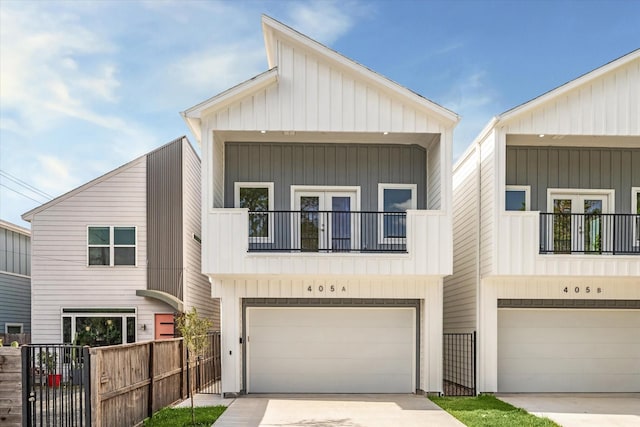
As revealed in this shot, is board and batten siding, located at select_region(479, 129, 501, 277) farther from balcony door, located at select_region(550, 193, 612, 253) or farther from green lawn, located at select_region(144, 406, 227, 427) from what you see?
green lawn, located at select_region(144, 406, 227, 427)

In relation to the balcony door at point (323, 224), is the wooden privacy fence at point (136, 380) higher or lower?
lower

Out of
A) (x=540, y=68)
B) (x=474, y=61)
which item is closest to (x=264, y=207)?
(x=474, y=61)

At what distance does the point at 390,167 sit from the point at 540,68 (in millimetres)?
9411

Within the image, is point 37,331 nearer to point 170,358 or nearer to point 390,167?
point 170,358

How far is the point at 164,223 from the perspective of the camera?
16.0 meters

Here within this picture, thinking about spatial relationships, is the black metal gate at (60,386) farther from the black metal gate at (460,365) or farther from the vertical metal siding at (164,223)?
the black metal gate at (460,365)

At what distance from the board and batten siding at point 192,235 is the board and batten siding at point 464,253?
23.9 feet

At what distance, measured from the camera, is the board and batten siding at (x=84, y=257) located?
619 inches

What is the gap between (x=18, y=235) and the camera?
822 inches

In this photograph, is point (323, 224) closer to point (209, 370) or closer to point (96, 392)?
point (209, 370)

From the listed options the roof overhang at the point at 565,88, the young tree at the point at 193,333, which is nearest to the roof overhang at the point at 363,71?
the roof overhang at the point at 565,88

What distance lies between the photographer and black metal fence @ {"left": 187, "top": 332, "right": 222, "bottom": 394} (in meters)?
13.1

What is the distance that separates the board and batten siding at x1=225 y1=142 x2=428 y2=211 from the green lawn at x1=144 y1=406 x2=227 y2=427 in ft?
15.8

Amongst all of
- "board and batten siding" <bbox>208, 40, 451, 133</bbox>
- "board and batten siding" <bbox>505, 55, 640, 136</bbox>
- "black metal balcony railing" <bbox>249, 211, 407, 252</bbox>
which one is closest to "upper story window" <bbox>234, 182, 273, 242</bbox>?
"black metal balcony railing" <bbox>249, 211, 407, 252</bbox>
